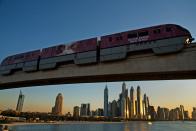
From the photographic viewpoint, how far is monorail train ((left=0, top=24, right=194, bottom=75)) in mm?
17156

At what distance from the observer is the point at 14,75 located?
28.7 m

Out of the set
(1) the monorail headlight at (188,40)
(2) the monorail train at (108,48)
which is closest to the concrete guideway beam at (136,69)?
(1) the monorail headlight at (188,40)

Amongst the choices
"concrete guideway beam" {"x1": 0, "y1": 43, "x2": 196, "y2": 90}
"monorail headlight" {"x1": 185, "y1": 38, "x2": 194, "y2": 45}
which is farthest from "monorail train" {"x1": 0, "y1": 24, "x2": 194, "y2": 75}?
"concrete guideway beam" {"x1": 0, "y1": 43, "x2": 196, "y2": 90}

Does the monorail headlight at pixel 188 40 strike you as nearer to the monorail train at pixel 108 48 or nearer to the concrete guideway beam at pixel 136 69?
the monorail train at pixel 108 48

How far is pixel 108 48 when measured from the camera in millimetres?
20328

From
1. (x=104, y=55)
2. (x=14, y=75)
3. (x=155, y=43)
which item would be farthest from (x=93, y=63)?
(x=14, y=75)

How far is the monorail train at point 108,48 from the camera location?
17.2 m

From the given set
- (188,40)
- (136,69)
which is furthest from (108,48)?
(188,40)

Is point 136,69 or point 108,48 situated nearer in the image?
point 136,69

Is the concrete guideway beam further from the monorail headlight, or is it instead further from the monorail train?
the monorail train

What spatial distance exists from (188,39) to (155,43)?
3.01 metres

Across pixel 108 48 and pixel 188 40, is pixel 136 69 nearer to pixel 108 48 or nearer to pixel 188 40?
pixel 108 48

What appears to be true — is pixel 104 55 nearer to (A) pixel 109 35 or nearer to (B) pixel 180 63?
(A) pixel 109 35

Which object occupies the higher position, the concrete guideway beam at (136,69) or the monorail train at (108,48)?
the monorail train at (108,48)
